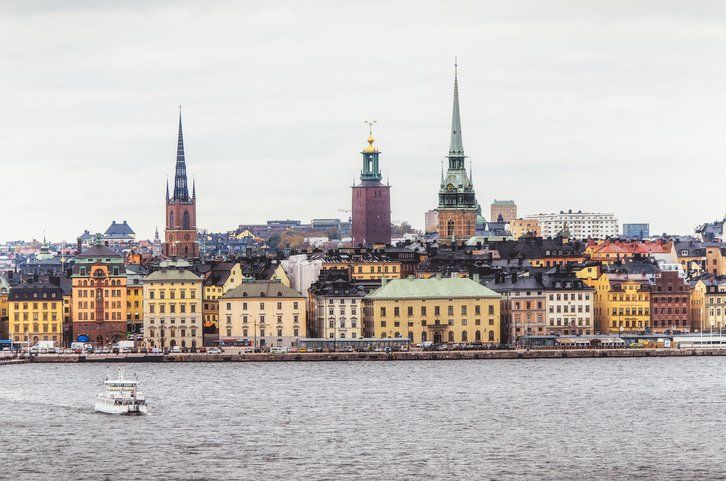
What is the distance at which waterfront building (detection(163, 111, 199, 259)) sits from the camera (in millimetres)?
163000

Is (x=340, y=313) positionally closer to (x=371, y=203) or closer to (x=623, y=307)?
(x=623, y=307)

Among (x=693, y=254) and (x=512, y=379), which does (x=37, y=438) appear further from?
(x=693, y=254)

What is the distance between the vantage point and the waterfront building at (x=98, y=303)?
316 ft

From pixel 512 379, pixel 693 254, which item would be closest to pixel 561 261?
pixel 693 254

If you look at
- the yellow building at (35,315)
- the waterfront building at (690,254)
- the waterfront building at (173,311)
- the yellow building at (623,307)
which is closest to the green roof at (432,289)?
the yellow building at (623,307)

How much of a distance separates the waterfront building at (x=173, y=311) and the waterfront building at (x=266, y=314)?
1.49m

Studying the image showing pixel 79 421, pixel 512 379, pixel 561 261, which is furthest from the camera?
pixel 561 261

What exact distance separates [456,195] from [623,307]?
4903 cm

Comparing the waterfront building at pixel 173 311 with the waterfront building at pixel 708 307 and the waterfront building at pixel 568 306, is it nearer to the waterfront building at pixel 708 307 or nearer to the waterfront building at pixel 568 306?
the waterfront building at pixel 568 306

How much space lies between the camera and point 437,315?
9150 cm

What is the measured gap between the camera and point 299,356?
8781cm

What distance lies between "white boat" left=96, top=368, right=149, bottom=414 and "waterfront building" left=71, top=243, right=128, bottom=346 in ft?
100

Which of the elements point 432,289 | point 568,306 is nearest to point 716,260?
point 568,306

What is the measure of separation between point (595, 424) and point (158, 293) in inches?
1373
